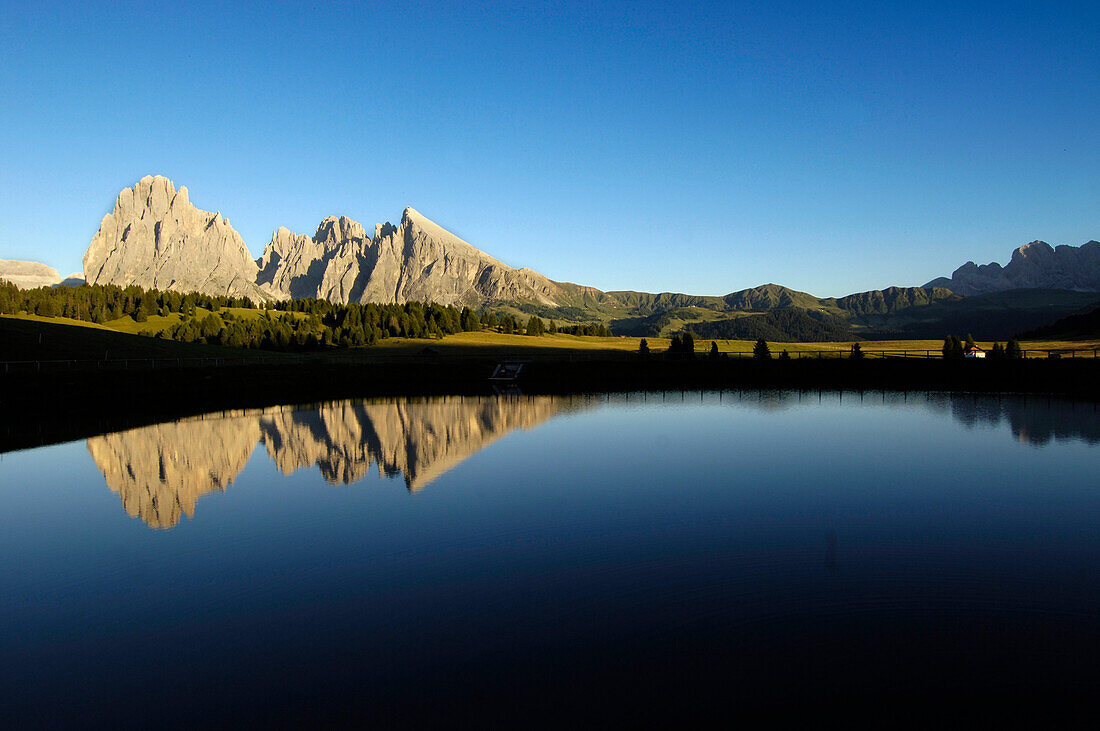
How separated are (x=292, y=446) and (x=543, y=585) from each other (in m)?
32.8

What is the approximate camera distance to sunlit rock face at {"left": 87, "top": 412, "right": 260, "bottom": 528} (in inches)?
1162

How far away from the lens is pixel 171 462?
39.2 meters

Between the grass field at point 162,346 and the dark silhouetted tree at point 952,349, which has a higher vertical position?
the grass field at point 162,346

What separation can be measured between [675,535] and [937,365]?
104012 millimetres

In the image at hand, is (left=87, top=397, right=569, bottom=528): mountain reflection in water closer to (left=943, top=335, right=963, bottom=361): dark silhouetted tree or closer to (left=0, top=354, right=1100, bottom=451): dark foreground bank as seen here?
(left=0, top=354, right=1100, bottom=451): dark foreground bank

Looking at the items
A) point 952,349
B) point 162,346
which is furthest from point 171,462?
point 952,349

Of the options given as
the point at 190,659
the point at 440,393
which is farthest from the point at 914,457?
→ the point at 440,393

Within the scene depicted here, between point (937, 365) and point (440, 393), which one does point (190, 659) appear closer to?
point (440, 393)

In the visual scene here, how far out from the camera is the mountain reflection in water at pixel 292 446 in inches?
1305

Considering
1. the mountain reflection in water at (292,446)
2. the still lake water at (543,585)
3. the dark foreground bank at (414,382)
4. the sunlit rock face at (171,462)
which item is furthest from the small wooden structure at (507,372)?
the still lake water at (543,585)

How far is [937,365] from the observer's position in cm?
10812

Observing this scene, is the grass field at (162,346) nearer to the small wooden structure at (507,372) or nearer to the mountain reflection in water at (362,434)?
the small wooden structure at (507,372)

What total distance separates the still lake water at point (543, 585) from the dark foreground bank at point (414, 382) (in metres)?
37.2

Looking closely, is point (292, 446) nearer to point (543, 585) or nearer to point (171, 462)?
point (171, 462)
